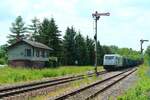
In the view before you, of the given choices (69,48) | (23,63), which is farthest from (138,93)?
(69,48)

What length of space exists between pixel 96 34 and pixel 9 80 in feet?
52.6

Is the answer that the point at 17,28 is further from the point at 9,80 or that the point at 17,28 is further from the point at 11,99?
the point at 11,99

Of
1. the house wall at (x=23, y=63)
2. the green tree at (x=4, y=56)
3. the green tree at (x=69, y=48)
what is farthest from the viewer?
the green tree at (x=4, y=56)

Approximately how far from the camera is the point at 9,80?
3216cm

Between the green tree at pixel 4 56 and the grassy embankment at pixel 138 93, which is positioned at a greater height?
the green tree at pixel 4 56

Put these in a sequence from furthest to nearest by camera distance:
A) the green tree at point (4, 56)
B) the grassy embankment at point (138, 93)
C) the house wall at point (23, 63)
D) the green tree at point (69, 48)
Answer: the green tree at point (4, 56)
the green tree at point (69, 48)
the house wall at point (23, 63)
the grassy embankment at point (138, 93)

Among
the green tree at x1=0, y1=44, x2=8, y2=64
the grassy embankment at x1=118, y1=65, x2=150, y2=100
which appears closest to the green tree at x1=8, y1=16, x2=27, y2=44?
the green tree at x1=0, y1=44, x2=8, y2=64

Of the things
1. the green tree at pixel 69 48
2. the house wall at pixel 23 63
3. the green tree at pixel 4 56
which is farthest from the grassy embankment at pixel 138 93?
the green tree at pixel 4 56

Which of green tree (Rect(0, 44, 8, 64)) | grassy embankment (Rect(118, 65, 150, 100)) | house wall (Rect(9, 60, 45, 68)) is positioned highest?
green tree (Rect(0, 44, 8, 64))

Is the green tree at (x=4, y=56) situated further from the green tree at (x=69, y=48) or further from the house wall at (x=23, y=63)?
the house wall at (x=23, y=63)

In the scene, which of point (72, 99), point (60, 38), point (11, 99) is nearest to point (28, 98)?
point (11, 99)

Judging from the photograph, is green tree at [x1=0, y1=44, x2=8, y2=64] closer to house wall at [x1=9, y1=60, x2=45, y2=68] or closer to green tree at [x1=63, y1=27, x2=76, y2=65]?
green tree at [x1=63, y1=27, x2=76, y2=65]

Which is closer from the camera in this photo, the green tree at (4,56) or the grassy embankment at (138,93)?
the grassy embankment at (138,93)

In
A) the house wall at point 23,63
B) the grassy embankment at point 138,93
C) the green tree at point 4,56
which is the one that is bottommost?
the grassy embankment at point 138,93
